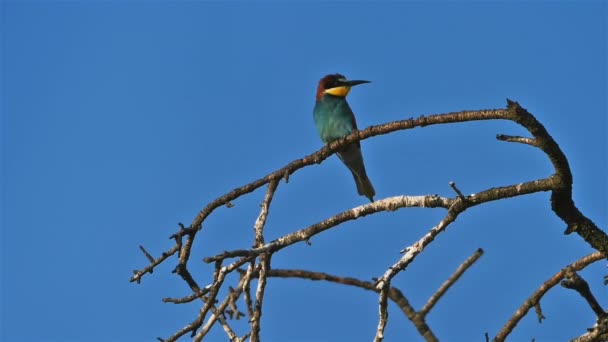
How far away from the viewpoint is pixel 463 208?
3928mm

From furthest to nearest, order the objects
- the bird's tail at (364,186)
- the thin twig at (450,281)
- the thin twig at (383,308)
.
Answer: the bird's tail at (364,186)
the thin twig at (450,281)
the thin twig at (383,308)

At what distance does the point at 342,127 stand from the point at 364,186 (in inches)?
28.1

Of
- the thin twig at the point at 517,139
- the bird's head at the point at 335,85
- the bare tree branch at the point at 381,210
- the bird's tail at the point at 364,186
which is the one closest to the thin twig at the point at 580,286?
the bare tree branch at the point at 381,210

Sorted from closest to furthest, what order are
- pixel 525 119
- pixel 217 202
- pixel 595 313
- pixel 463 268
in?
pixel 525 119 → pixel 595 313 → pixel 217 202 → pixel 463 268

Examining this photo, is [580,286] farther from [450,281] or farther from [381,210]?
[450,281]

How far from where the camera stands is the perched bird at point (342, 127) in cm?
869

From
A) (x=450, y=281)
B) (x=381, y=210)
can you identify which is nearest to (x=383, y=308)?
(x=381, y=210)

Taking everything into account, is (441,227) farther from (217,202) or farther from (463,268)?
(463,268)

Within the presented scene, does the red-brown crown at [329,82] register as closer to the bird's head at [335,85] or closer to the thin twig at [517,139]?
the bird's head at [335,85]

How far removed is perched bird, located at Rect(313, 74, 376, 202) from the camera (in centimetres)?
869

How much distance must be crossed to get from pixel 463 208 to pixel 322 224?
73 centimetres

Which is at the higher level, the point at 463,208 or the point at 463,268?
the point at 463,268

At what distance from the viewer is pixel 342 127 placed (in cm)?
865

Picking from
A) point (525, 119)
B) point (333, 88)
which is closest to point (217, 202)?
point (525, 119)
